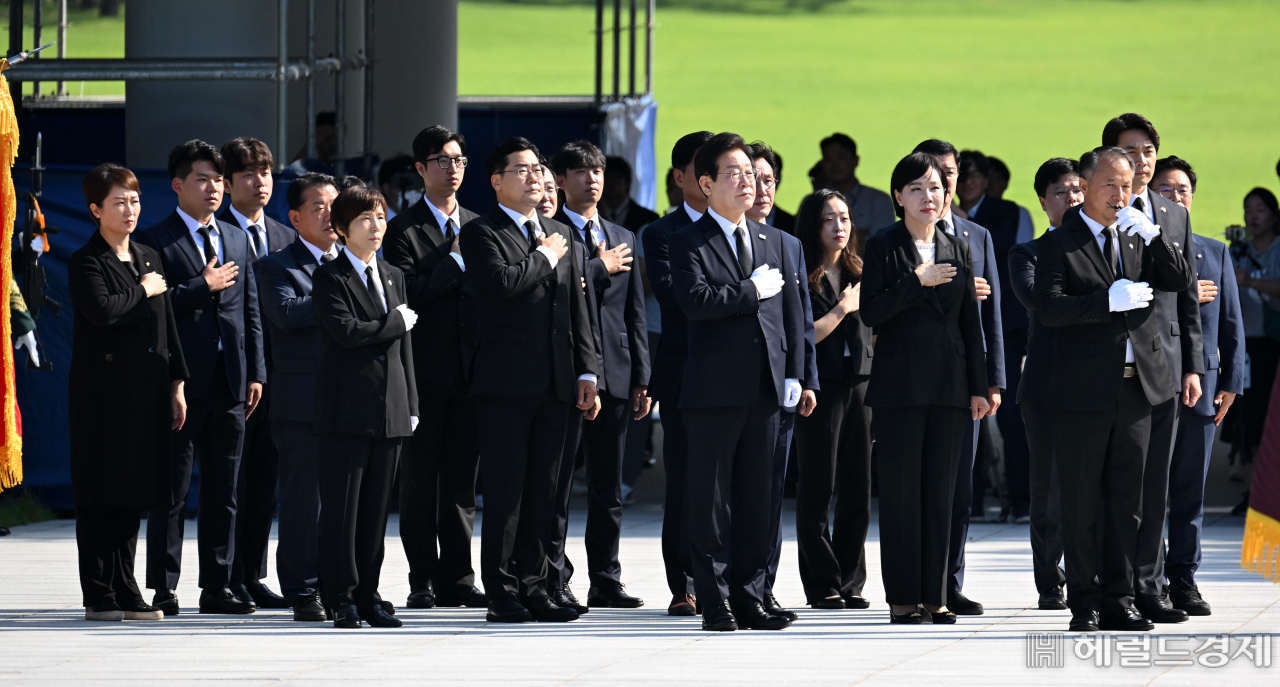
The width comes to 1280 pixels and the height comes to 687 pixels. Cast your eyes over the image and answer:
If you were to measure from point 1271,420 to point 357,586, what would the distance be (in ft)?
9.98

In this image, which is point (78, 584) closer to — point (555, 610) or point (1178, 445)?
point (555, 610)

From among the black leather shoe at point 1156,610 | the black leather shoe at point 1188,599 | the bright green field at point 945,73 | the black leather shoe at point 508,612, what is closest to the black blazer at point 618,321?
the black leather shoe at point 508,612

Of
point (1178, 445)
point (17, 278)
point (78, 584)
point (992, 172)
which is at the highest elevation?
point (992, 172)

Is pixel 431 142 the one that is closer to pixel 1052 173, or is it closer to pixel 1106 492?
pixel 1052 173

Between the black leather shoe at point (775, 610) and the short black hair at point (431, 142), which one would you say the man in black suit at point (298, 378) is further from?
the black leather shoe at point (775, 610)

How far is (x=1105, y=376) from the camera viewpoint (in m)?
5.91

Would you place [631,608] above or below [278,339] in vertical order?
below

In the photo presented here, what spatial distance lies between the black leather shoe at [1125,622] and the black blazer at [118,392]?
10.6ft

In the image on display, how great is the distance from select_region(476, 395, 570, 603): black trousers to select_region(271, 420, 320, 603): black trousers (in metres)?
0.59

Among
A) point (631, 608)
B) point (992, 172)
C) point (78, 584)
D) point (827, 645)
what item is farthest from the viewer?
point (992, 172)

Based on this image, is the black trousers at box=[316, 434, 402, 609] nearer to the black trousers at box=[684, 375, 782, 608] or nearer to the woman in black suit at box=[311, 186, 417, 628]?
the woman in black suit at box=[311, 186, 417, 628]

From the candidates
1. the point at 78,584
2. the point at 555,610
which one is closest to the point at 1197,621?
the point at 555,610

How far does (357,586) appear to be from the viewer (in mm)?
6164

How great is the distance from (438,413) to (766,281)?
1433 mm
